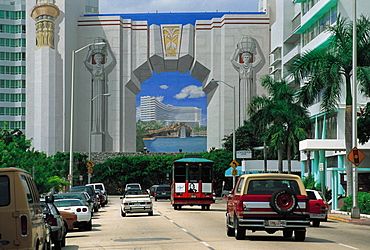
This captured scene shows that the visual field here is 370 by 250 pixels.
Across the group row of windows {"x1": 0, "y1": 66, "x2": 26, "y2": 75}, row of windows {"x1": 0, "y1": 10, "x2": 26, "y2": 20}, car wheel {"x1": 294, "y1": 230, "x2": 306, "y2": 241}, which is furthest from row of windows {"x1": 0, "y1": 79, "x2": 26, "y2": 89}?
car wheel {"x1": 294, "y1": 230, "x2": 306, "y2": 241}

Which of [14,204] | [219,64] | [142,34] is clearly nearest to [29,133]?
[142,34]

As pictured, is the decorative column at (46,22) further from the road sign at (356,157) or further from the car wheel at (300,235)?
the car wheel at (300,235)

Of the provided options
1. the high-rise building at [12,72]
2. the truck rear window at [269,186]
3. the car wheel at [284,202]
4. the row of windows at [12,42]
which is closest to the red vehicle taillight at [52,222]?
the truck rear window at [269,186]

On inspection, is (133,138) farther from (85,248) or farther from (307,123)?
(85,248)

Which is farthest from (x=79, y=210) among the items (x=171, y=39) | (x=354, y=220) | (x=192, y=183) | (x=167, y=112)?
(x=167, y=112)

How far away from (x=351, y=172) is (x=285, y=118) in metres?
20.3

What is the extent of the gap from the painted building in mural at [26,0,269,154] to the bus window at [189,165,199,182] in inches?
2017

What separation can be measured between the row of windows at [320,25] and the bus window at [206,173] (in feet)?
56.4

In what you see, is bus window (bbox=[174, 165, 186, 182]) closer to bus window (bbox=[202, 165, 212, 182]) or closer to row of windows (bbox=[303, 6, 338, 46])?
bus window (bbox=[202, 165, 212, 182])

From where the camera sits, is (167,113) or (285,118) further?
(167,113)

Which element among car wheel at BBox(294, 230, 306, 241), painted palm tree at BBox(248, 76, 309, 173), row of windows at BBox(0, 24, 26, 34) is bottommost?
car wheel at BBox(294, 230, 306, 241)

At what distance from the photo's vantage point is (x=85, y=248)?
18062mm

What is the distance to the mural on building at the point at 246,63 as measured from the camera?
3834 inches

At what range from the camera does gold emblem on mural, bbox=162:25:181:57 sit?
9956 cm
